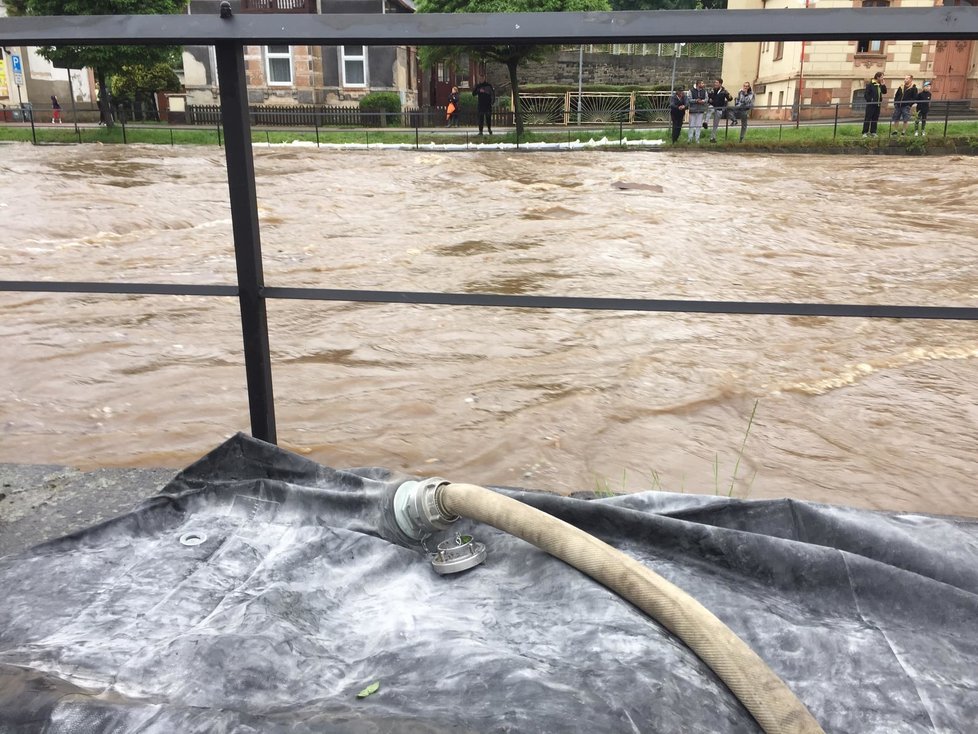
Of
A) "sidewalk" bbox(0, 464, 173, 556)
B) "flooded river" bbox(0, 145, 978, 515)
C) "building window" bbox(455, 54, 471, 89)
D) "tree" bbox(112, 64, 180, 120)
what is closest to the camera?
"sidewalk" bbox(0, 464, 173, 556)

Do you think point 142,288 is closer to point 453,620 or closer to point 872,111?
point 453,620

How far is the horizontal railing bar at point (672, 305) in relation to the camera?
6.22 ft

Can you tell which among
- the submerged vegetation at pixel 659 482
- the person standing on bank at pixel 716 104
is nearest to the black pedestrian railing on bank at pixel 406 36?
the submerged vegetation at pixel 659 482

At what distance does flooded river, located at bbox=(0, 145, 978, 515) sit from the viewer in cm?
473

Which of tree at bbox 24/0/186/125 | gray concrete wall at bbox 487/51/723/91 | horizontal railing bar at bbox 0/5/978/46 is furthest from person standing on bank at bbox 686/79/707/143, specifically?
horizontal railing bar at bbox 0/5/978/46

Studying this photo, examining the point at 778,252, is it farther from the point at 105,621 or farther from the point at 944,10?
the point at 105,621

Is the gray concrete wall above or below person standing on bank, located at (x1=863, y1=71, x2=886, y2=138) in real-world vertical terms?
above

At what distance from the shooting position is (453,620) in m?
1.52

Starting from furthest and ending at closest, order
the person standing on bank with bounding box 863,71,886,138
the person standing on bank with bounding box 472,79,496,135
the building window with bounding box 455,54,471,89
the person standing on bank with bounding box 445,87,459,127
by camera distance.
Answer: the building window with bounding box 455,54,471,89 → the person standing on bank with bounding box 445,87,459,127 → the person standing on bank with bounding box 472,79,496,135 → the person standing on bank with bounding box 863,71,886,138

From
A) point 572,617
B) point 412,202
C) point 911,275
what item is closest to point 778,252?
point 911,275

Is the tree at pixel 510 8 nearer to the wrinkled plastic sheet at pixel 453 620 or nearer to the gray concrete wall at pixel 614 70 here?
the gray concrete wall at pixel 614 70

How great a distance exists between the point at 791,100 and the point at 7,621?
35668mm

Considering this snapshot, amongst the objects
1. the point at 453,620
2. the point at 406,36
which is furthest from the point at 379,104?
the point at 453,620

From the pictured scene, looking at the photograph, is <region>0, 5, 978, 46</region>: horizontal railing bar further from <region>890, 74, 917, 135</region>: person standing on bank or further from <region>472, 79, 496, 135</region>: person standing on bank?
<region>472, 79, 496, 135</region>: person standing on bank
